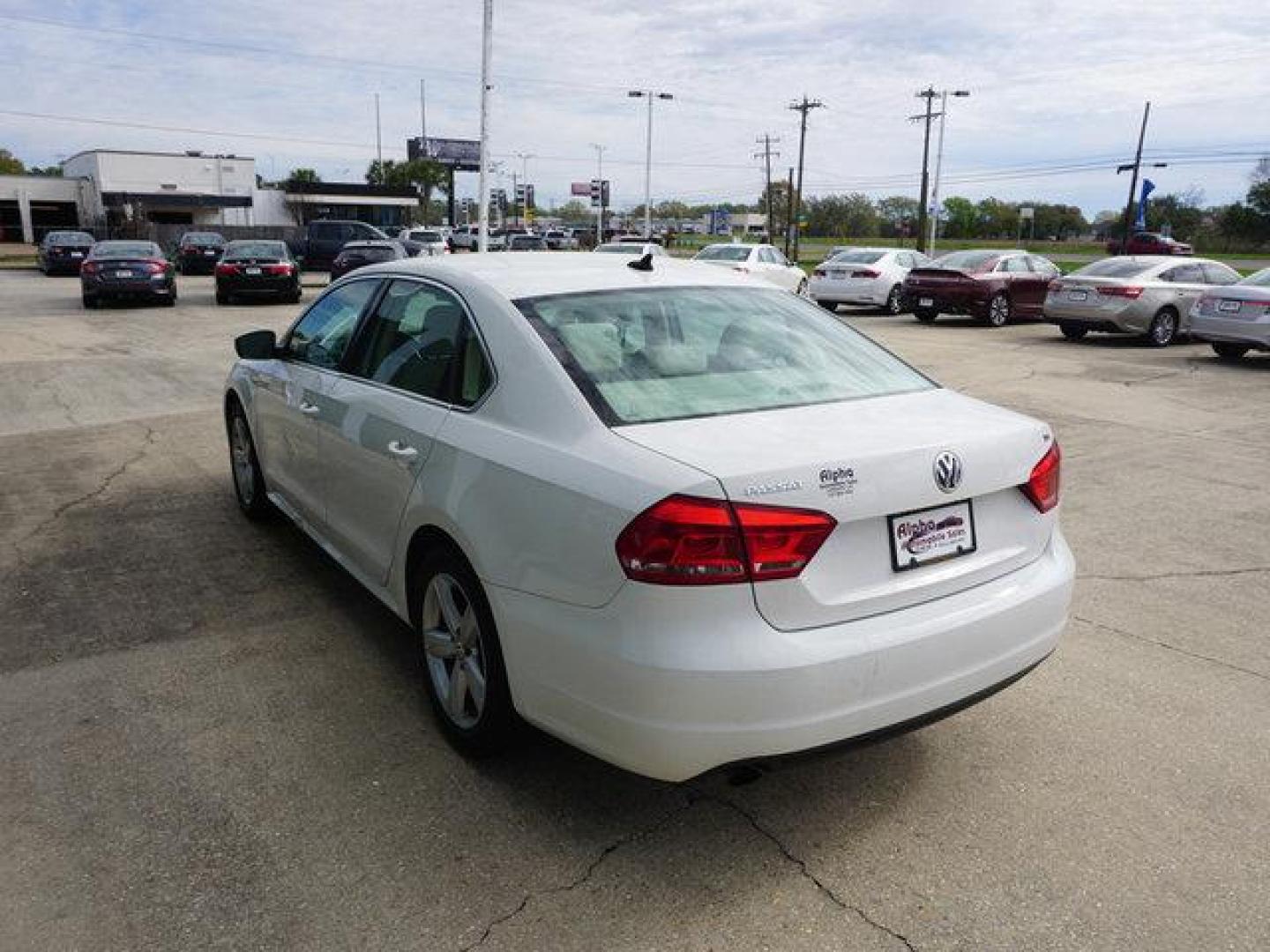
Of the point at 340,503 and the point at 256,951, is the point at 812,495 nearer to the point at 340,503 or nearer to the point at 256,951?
the point at 256,951

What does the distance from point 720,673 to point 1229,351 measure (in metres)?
15.7

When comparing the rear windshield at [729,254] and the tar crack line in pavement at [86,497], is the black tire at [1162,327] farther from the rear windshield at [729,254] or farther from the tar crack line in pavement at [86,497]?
the tar crack line in pavement at [86,497]

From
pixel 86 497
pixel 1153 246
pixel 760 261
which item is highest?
pixel 1153 246

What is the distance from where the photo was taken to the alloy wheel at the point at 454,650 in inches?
126

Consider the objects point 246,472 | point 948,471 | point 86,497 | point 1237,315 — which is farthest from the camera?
point 1237,315

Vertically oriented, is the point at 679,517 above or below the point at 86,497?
above

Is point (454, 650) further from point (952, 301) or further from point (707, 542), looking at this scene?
point (952, 301)

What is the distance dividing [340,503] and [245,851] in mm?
1645

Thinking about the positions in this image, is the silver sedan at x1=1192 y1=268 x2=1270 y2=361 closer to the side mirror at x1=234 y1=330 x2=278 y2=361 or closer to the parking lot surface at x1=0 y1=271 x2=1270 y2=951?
the parking lot surface at x1=0 y1=271 x2=1270 y2=951

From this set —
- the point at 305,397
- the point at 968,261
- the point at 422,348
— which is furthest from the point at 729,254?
the point at 422,348

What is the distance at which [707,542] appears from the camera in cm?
243

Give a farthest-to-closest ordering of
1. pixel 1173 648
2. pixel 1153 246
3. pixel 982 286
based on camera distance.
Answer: pixel 1153 246 < pixel 982 286 < pixel 1173 648

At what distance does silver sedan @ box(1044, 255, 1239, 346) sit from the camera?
1670 centimetres

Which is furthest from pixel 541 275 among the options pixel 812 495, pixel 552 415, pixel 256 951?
pixel 256 951
